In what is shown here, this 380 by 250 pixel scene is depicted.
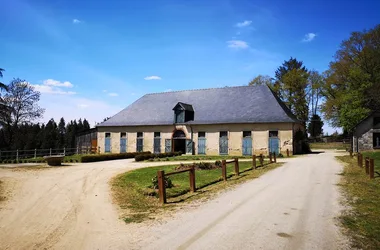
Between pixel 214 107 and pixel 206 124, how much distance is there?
114 inches

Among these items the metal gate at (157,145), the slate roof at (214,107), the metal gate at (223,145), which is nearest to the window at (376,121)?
the slate roof at (214,107)

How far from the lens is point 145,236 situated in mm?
5797

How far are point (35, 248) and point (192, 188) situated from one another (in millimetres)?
5990

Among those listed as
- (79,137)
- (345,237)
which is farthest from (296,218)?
(79,137)

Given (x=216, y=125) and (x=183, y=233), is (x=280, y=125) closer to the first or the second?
(x=216, y=125)

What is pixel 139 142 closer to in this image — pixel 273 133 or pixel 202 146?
pixel 202 146

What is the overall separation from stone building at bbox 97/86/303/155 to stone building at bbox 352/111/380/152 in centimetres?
627

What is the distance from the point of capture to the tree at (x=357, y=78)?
33.9 meters

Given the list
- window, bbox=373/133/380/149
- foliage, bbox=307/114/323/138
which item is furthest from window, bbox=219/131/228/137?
foliage, bbox=307/114/323/138

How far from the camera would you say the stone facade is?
29.1 metres

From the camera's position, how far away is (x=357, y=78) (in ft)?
116

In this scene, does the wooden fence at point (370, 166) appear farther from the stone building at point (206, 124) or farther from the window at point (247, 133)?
the window at point (247, 133)

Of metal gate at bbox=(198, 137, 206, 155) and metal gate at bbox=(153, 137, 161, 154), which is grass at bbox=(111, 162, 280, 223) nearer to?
metal gate at bbox=(198, 137, 206, 155)

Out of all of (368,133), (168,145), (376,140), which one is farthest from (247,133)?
(376,140)
